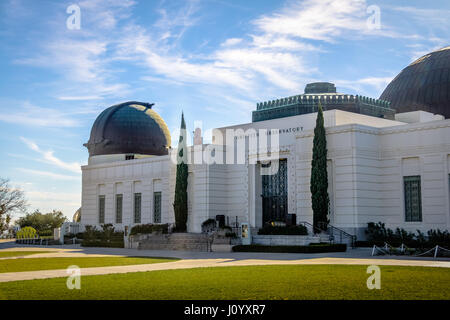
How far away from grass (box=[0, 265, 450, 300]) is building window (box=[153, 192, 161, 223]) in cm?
2674

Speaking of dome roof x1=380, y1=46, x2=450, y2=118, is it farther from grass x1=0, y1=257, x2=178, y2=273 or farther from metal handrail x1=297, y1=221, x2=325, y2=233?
grass x1=0, y1=257, x2=178, y2=273

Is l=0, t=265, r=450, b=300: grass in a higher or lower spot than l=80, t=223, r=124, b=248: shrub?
higher

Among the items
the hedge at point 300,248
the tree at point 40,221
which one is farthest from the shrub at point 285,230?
the tree at point 40,221

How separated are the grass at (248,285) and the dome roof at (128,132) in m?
35.3

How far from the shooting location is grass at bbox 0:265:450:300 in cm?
1127

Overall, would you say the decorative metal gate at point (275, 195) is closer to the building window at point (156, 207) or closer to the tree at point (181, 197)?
the tree at point (181, 197)

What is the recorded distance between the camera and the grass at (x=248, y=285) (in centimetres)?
1127

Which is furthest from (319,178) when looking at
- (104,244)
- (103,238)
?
(103,238)

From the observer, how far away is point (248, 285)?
42.4 ft

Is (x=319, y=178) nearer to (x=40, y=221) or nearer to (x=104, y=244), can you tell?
(x=104, y=244)

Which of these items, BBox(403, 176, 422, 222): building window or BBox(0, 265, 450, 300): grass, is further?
BBox(403, 176, 422, 222): building window

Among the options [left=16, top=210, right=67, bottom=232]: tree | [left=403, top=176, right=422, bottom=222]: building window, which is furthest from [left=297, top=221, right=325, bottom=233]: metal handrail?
[left=16, top=210, right=67, bottom=232]: tree

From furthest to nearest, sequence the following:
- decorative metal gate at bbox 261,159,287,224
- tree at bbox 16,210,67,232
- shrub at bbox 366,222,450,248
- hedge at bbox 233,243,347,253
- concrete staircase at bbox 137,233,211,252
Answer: tree at bbox 16,210,67,232, decorative metal gate at bbox 261,159,287,224, concrete staircase at bbox 137,233,211,252, hedge at bbox 233,243,347,253, shrub at bbox 366,222,450,248

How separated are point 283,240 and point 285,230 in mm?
1489
